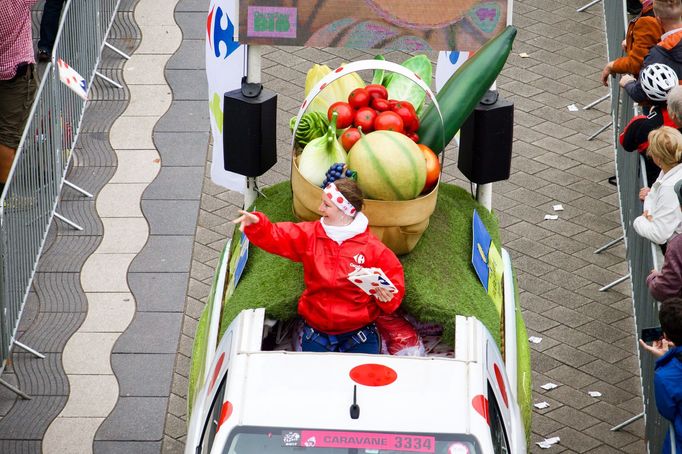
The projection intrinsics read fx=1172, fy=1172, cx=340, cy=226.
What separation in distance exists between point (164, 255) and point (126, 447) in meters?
2.19

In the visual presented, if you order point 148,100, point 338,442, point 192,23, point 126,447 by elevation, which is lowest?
point 126,447

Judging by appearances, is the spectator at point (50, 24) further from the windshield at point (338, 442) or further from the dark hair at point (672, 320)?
the dark hair at point (672, 320)

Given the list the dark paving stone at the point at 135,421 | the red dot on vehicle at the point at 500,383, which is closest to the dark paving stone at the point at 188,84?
the dark paving stone at the point at 135,421

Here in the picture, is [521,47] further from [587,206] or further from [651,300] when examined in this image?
[651,300]

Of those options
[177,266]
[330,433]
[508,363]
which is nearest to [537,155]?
[177,266]

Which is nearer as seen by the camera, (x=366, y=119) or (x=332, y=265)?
(x=332, y=265)

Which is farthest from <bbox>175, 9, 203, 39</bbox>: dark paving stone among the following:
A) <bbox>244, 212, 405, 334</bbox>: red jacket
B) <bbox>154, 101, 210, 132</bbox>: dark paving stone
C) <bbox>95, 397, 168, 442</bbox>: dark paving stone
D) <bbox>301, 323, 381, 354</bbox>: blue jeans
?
<bbox>301, 323, 381, 354</bbox>: blue jeans

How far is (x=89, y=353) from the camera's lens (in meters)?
8.15

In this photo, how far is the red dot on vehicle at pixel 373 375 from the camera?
5074 millimetres

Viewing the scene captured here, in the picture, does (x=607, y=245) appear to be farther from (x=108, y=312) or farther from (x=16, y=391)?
(x=16, y=391)

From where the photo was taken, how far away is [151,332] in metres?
8.38

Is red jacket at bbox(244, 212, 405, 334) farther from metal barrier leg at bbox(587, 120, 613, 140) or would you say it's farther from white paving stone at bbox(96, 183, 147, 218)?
metal barrier leg at bbox(587, 120, 613, 140)

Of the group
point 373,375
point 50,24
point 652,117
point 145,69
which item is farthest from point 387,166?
point 145,69

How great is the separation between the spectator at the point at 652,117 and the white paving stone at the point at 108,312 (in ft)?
12.2
